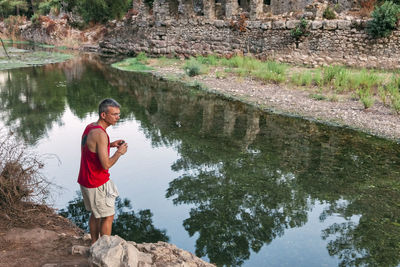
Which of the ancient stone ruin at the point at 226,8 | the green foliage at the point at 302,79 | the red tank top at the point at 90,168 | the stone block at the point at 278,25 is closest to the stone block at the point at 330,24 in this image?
the stone block at the point at 278,25

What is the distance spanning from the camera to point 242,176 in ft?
24.4

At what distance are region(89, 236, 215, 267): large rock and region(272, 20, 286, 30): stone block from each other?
54.9 ft

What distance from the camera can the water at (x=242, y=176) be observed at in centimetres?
529

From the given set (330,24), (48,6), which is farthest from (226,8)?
(48,6)

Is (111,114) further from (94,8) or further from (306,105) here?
(94,8)

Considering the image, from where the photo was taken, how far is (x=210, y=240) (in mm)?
5293

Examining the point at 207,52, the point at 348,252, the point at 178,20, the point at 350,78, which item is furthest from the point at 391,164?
the point at 178,20

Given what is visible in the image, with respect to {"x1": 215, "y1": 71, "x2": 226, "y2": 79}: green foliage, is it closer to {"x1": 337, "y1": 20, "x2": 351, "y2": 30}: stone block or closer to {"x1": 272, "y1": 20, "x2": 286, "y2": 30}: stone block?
{"x1": 272, "y1": 20, "x2": 286, "y2": 30}: stone block

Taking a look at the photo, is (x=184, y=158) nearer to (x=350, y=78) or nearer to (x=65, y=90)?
(x=350, y=78)

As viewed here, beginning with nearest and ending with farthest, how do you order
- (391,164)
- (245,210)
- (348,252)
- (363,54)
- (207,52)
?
(348,252) < (245,210) < (391,164) < (363,54) < (207,52)

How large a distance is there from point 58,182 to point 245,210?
351 centimetres

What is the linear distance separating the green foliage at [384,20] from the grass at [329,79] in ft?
6.25

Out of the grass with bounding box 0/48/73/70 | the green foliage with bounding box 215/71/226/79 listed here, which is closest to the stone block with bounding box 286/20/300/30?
the green foliage with bounding box 215/71/226/79

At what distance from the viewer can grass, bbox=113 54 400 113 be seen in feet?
38.3
